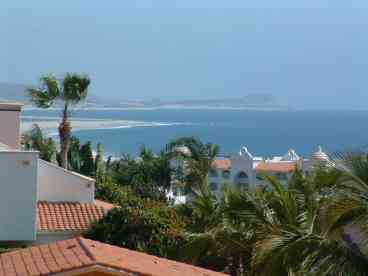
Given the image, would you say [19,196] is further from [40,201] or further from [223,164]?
[223,164]

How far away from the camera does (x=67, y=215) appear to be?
24859 mm

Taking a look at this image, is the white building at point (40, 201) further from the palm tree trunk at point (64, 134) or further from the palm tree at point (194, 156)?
the palm tree at point (194, 156)

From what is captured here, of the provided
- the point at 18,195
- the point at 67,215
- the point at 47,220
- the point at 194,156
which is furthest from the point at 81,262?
the point at 194,156

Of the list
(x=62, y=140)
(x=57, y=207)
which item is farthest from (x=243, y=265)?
(x=62, y=140)

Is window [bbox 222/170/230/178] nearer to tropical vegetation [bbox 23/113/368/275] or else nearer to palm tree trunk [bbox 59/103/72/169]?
tropical vegetation [bbox 23/113/368/275]

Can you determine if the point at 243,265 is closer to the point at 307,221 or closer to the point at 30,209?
the point at 307,221

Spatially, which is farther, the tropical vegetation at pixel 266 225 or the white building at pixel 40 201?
the white building at pixel 40 201

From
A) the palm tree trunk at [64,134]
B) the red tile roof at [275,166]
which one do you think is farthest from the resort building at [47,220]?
the red tile roof at [275,166]

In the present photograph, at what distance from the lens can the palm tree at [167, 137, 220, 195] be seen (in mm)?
49250

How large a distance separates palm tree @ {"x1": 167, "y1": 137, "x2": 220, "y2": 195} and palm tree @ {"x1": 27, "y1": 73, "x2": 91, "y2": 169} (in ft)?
54.1

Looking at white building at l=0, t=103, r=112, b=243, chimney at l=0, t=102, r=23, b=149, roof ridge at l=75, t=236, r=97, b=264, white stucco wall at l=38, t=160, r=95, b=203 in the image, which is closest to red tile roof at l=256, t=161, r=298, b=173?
chimney at l=0, t=102, r=23, b=149

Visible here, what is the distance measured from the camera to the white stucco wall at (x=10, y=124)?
29547 millimetres

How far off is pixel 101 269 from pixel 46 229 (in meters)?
14.3

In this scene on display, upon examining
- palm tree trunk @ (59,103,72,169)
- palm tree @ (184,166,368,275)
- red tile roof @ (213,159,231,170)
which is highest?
palm tree trunk @ (59,103,72,169)
